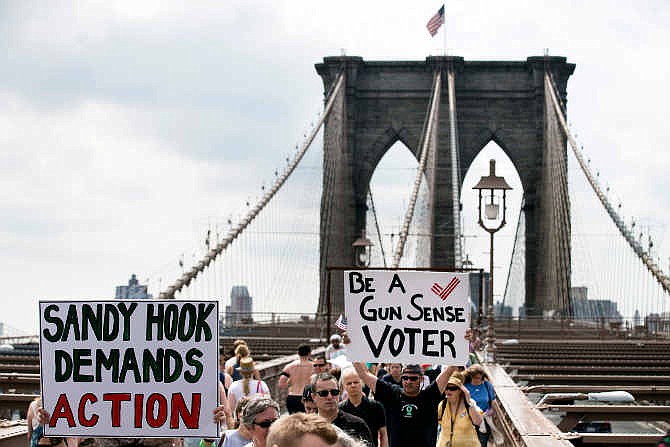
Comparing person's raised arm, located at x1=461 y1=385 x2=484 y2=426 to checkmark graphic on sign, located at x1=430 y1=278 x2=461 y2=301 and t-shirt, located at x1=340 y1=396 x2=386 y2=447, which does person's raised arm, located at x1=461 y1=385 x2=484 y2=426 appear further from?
t-shirt, located at x1=340 y1=396 x2=386 y2=447

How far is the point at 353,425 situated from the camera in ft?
18.1

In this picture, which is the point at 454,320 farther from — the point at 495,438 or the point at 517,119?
the point at 517,119

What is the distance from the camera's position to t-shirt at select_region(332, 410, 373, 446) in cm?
549

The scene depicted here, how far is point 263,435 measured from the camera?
4766 mm

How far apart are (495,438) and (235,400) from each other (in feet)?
6.94

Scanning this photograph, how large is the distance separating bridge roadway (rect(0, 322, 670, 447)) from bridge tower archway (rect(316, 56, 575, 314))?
25.0 meters

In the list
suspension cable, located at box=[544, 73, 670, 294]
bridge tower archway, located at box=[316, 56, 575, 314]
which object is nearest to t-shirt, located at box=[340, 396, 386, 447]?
Answer: suspension cable, located at box=[544, 73, 670, 294]

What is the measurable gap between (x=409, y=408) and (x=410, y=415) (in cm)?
4

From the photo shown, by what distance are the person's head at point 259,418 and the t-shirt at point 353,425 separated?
71 centimetres

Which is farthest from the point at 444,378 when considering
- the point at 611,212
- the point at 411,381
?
the point at 611,212

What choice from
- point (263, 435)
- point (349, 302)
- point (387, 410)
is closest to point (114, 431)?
point (263, 435)

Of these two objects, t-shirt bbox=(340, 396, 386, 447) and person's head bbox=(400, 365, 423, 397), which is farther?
person's head bbox=(400, 365, 423, 397)

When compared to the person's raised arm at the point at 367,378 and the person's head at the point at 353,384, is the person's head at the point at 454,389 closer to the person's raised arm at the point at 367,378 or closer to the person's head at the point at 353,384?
the person's raised arm at the point at 367,378

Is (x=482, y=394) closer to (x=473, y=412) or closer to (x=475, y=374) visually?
(x=475, y=374)
